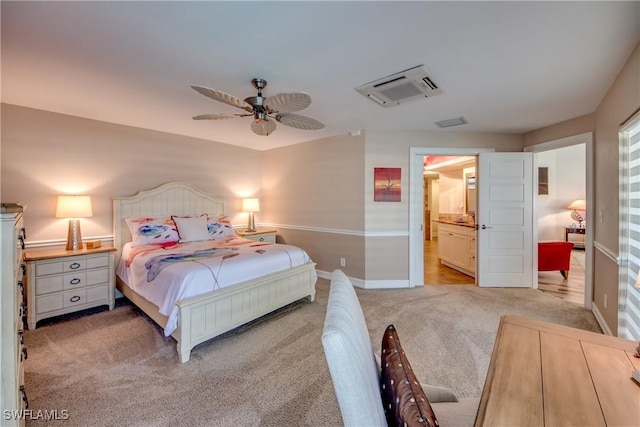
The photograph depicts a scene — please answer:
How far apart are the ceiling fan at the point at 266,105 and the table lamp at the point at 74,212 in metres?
2.00

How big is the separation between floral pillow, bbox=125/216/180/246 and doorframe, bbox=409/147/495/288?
3.45 m

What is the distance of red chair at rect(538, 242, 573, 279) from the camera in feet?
13.8

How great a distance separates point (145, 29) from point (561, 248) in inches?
234

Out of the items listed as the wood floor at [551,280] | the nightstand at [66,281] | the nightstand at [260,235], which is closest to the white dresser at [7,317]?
the nightstand at [66,281]

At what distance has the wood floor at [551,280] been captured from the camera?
12.3 ft

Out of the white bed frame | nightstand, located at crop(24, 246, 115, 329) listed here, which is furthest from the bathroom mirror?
nightstand, located at crop(24, 246, 115, 329)

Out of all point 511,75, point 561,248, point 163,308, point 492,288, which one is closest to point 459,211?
point 561,248

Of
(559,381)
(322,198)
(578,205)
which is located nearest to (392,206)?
(322,198)

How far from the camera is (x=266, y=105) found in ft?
6.88

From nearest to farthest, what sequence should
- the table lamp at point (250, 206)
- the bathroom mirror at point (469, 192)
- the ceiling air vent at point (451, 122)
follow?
the ceiling air vent at point (451, 122), the table lamp at point (250, 206), the bathroom mirror at point (469, 192)

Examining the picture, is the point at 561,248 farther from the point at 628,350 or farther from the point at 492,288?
the point at 628,350

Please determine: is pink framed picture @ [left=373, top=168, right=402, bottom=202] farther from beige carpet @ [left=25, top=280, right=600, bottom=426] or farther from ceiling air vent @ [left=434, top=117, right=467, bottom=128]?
beige carpet @ [left=25, top=280, right=600, bottom=426]

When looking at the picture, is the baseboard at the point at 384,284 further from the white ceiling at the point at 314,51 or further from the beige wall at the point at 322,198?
the white ceiling at the point at 314,51

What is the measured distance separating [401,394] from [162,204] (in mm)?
4221
